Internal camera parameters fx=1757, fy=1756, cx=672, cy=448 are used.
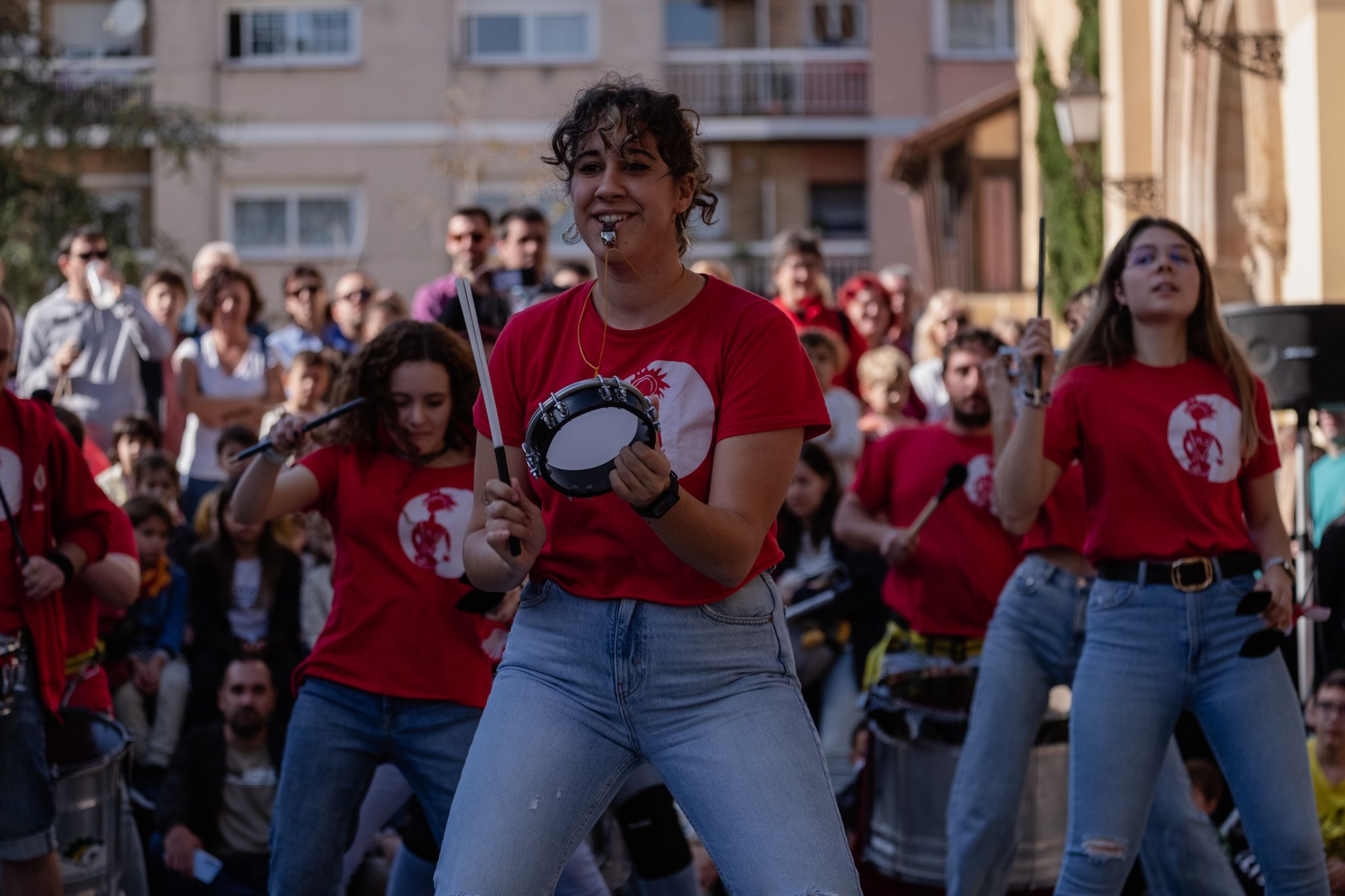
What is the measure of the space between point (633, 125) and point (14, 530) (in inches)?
101

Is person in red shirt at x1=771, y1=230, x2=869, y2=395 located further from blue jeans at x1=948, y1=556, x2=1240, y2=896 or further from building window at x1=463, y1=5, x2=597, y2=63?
building window at x1=463, y1=5, x2=597, y2=63

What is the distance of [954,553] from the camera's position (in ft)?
22.4

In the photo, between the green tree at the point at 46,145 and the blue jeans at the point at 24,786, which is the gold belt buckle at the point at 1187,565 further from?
the green tree at the point at 46,145

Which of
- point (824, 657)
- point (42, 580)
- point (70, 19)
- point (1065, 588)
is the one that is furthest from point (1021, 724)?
point (70, 19)

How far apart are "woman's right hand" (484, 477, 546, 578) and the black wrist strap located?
89.6 inches

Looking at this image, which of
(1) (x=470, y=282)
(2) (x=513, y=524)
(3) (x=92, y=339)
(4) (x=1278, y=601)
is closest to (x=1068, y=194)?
(3) (x=92, y=339)

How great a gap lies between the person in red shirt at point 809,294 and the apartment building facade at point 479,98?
53.9 ft

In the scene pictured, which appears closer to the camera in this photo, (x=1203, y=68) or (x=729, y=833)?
(x=729, y=833)

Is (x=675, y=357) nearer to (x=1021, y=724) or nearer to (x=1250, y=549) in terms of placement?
(x=1250, y=549)

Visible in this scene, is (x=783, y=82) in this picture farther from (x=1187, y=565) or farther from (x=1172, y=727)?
(x=1172, y=727)

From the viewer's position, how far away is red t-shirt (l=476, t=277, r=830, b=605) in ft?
11.1

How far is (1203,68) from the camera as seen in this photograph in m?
14.3

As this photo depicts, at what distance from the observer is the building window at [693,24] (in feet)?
96.5

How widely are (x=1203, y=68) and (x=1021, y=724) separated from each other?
996 cm
